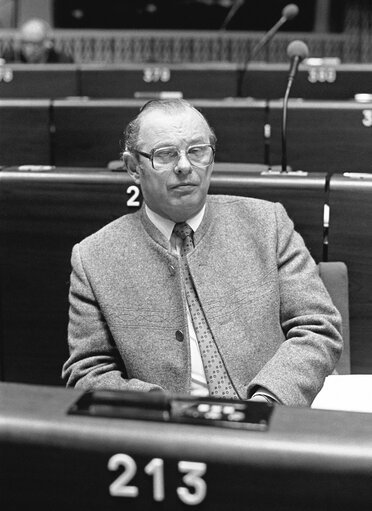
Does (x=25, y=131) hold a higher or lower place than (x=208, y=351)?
higher

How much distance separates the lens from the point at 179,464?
1.51 ft

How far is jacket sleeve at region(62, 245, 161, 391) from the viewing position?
139 centimetres

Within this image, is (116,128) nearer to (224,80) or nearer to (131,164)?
(131,164)

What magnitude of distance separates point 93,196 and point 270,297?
21.4 inches

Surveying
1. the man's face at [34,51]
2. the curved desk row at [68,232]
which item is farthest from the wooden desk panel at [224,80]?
the curved desk row at [68,232]

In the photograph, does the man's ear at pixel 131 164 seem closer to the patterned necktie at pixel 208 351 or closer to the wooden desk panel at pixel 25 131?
the patterned necktie at pixel 208 351

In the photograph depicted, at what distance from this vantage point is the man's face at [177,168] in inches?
57.5

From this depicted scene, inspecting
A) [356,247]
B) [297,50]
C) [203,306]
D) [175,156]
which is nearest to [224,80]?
[297,50]

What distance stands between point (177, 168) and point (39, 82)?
9.58 ft

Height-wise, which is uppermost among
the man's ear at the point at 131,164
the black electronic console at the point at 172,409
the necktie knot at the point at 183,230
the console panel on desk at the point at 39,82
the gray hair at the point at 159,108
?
the console panel on desk at the point at 39,82

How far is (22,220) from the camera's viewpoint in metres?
1.83

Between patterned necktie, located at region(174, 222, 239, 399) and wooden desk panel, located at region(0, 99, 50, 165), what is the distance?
1511mm

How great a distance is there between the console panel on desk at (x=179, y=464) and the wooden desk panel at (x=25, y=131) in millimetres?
2420

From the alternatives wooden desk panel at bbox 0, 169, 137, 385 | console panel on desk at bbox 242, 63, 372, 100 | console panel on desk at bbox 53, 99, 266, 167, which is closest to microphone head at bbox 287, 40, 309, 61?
console panel on desk at bbox 53, 99, 266, 167
